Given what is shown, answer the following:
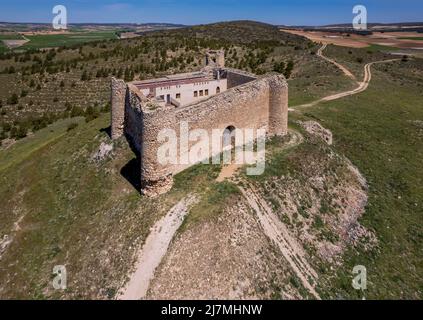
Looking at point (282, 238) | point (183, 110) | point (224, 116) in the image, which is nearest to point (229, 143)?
point (224, 116)

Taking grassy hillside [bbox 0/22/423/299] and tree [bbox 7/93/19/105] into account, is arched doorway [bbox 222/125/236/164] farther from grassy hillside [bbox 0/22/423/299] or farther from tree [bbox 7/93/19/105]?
tree [bbox 7/93/19/105]

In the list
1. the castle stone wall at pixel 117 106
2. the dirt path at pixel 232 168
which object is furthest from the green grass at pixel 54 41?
the dirt path at pixel 232 168

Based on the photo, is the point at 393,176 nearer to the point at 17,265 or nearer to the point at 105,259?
the point at 105,259

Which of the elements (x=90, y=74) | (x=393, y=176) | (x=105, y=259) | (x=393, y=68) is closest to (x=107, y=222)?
(x=105, y=259)

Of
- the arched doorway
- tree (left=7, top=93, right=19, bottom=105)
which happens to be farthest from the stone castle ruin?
tree (left=7, top=93, right=19, bottom=105)

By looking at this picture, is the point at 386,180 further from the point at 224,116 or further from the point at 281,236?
the point at 224,116

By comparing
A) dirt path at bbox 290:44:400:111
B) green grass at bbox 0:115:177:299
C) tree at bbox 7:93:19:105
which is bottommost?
green grass at bbox 0:115:177:299
